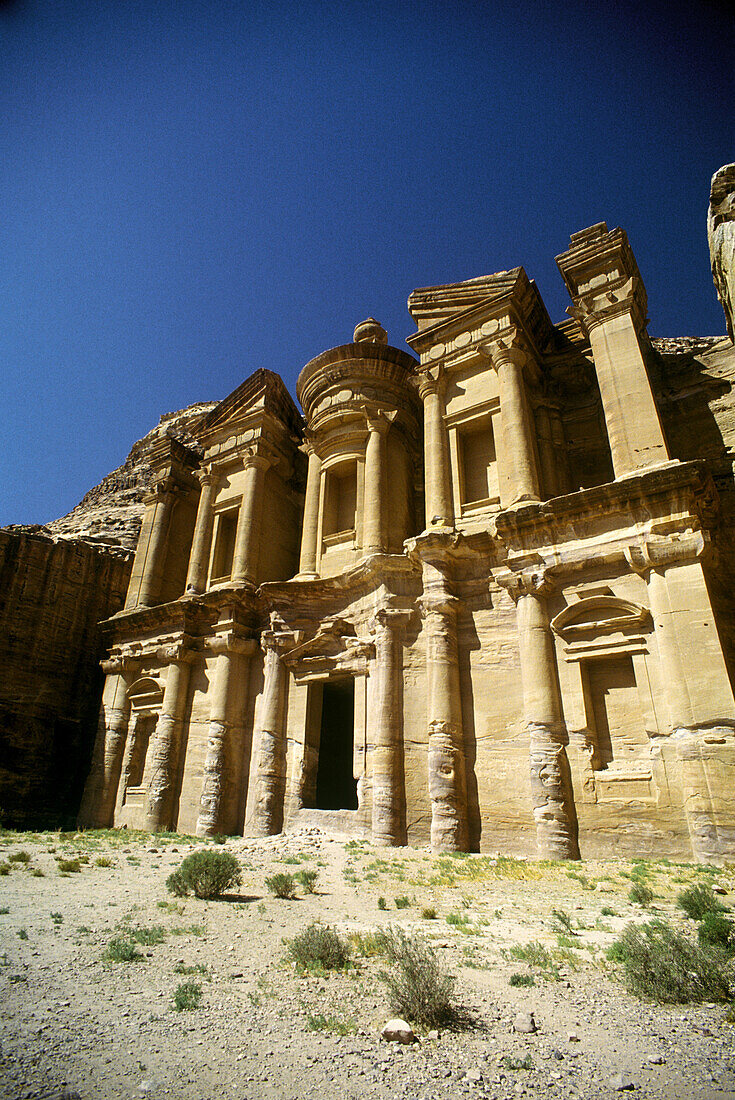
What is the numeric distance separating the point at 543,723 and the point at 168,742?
1176 centimetres

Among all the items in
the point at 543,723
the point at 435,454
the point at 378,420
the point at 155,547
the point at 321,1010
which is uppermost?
the point at 378,420

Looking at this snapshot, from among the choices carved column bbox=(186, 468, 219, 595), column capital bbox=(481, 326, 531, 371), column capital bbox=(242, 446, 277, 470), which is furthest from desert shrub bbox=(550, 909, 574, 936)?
column capital bbox=(242, 446, 277, 470)

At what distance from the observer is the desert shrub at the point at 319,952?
507 cm

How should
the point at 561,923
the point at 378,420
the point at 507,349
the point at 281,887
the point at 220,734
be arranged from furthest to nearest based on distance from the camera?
the point at 378,420 < the point at 220,734 < the point at 507,349 < the point at 281,887 < the point at 561,923

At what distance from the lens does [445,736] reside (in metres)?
12.8

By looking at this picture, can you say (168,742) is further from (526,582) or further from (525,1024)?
(525,1024)

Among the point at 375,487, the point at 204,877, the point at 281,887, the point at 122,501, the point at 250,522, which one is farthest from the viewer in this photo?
the point at 122,501

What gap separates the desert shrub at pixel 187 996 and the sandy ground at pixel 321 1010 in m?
0.05

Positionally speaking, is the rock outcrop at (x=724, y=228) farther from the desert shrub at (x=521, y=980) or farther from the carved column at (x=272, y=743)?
the carved column at (x=272, y=743)

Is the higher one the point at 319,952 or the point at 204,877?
the point at 204,877

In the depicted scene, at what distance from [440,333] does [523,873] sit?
1433cm

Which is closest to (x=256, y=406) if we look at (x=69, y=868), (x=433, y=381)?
(x=433, y=381)

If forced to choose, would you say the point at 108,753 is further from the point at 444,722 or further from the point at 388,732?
the point at 444,722

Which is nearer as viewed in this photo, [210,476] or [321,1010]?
[321,1010]
